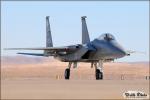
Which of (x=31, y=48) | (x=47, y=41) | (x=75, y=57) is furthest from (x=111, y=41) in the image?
(x=47, y=41)

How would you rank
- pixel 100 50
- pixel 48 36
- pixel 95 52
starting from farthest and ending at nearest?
1. pixel 48 36
2. pixel 95 52
3. pixel 100 50

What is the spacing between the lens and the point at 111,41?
123 ft

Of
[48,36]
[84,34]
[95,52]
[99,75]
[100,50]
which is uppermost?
[48,36]

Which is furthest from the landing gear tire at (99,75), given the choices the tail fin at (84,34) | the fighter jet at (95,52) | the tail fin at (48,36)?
the tail fin at (48,36)

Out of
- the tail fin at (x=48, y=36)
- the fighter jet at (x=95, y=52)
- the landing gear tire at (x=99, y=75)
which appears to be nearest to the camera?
the fighter jet at (x=95, y=52)

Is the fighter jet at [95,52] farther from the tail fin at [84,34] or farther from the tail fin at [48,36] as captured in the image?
the tail fin at [48,36]

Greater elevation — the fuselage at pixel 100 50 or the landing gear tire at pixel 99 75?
the fuselage at pixel 100 50

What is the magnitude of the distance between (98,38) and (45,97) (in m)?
22.9

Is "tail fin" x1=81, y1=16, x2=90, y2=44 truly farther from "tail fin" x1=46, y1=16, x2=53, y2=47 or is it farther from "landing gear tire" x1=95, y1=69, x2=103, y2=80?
"landing gear tire" x1=95, y1=69, x2=103, y2=80

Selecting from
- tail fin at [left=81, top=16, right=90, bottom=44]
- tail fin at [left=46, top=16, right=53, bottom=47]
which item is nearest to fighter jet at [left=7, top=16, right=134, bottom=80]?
tail fin at [left=81, top=16, right=90, bottom=44]

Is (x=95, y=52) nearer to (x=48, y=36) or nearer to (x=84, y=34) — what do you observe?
(x=84, y=34)

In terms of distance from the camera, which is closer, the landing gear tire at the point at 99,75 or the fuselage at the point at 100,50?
the fuselage at the point at 100,50

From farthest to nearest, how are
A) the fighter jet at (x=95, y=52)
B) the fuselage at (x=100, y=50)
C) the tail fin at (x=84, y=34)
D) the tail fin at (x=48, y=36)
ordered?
1. the tail fin at (x=48, y=36)
2. the tail fin at (x=84, y=34)
3. the fighter jet at (x=95, y=52)
4. the fuselage at (x=100, y=50)

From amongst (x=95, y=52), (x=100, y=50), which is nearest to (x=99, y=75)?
(x=100, y=50)
